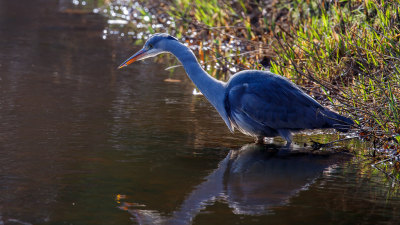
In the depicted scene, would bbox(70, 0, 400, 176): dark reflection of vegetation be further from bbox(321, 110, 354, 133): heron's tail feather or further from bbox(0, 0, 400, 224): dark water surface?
bbox(0, 0, 400, 224): dark water surface

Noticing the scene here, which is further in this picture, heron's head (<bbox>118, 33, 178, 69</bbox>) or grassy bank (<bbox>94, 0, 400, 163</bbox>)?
heron's head (<bbox>118, 33, 178, 69</bbox>)

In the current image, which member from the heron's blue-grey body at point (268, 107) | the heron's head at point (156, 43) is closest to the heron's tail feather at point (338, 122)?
the heron's blue-grey body at point (268, 107)

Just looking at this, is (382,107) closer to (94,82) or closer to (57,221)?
(57,221)

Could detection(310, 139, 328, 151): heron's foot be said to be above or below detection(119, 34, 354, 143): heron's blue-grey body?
below

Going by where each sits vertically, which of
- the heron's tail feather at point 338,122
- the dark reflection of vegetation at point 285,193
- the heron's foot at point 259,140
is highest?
the heron's tail feather at point 338,122

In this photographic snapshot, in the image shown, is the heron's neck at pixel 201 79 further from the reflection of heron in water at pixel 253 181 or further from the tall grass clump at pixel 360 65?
the tall grass clump at pixel 360 65

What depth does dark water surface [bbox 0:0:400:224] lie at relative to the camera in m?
3.82

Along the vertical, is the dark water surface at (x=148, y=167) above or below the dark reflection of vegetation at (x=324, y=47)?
below

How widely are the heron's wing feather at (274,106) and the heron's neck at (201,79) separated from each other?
20cm

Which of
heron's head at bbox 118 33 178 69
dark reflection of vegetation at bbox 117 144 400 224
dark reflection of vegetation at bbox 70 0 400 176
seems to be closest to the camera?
dark reflection of vegetation at bbox 117 144 400 224

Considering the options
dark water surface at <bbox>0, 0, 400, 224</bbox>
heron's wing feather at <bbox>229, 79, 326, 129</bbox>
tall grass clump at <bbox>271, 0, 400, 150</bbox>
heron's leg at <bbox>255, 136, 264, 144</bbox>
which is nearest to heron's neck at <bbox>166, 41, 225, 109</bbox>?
heron's wing feather at <bbox>229, 79, 326, 129</bbox>

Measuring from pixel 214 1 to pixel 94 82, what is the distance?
5523mm

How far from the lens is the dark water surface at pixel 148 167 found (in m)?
3.82

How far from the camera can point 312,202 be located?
13.4 feet
